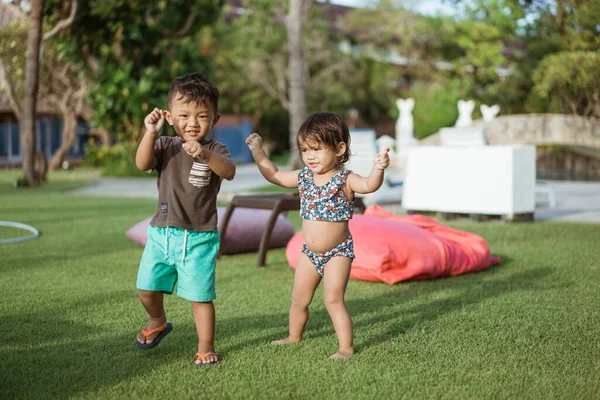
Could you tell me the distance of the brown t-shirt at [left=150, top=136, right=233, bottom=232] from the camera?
3.46m

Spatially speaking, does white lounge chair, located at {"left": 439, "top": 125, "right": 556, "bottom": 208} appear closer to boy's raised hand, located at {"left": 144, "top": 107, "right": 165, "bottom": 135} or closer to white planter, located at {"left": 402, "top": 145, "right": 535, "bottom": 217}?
white planter, located at {"left": 402, "top": 145, "right": 535, "bottom": 217}

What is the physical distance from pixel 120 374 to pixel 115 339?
25.5 inches

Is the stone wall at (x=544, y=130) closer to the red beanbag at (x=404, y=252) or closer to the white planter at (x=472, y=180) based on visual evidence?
the white planter at (x=472, y=180)

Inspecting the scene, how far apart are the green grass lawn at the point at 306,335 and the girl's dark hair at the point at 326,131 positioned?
103cm

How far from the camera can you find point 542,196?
43.8 feet

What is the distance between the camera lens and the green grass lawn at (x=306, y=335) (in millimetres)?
3131

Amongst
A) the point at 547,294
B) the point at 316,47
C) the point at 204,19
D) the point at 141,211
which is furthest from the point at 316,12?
the point at 547,294

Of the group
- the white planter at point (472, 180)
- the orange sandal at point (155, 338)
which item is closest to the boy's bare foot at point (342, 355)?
the orange sandal at point (155, 338)

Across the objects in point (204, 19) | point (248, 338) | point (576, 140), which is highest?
point (204, 19)

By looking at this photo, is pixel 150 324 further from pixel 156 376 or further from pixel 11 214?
pixel 11 214

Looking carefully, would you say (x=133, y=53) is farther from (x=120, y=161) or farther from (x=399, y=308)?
(x=399, y=308)

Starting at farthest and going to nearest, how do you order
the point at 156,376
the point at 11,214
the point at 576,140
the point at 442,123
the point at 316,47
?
the point at 316,47, the point at 442,123, the point at 576,140, the point at 11,214, the point at 156,376

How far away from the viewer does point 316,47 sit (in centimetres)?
3819

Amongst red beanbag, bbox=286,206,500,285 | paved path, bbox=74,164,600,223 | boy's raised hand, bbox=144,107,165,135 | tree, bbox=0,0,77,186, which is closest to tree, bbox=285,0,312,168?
paved path, bbox=74,164,600,223
